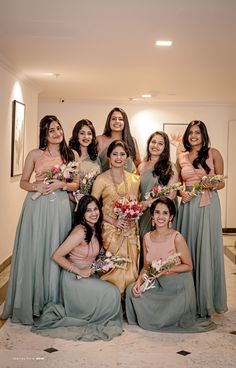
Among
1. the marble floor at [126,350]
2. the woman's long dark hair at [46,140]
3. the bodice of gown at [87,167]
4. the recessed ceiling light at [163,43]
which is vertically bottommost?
the marble floor at [126,350]

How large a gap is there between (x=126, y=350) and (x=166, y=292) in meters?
0.73

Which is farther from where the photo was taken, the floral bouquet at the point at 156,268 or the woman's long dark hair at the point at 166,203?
the woman's long dark hair at the point at 166,203

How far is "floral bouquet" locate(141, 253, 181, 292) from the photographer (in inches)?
173

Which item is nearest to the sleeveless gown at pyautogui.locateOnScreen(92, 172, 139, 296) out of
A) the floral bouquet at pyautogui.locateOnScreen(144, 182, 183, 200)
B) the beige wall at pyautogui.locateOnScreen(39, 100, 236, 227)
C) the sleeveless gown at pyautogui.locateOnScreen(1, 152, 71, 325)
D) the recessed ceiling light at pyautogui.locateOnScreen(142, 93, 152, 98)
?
the floral bouquet at pyautogui.locateOnScreen(144, 182, 183, 200)

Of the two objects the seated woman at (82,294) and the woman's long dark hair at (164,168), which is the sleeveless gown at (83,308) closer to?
the seated woman at (82,294)

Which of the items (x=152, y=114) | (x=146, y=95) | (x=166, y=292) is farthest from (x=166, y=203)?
(x=152, y=114)

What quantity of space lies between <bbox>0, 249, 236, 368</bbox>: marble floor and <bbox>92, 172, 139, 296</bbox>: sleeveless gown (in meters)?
0.44

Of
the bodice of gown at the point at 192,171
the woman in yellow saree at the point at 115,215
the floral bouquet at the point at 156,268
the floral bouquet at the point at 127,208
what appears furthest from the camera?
the bodice of gown at the point at 192,171

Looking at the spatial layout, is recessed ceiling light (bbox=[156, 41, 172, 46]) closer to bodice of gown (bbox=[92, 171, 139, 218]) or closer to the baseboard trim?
bodice of gown (bbox=[92, 171, 139, 218])

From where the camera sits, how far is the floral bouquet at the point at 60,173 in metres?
4.45

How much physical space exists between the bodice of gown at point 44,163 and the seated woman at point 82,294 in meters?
0.40

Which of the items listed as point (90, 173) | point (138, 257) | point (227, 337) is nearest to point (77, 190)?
point (90, 173)

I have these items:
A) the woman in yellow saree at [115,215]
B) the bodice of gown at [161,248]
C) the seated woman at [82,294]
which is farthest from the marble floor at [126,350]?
the bodice of gown at [161,248]

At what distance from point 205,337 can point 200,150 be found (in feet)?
5.41
